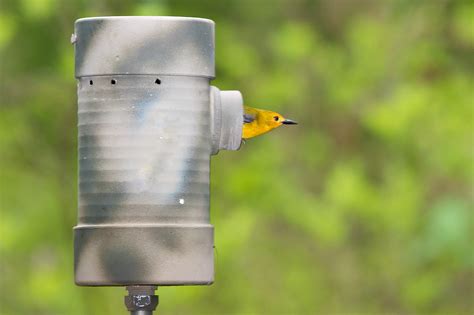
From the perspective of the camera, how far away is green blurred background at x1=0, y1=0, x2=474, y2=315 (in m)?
15.2

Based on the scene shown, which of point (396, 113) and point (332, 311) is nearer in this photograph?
point (396, 113)

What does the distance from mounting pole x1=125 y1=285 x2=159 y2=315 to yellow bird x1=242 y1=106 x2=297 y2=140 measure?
1.40 metres

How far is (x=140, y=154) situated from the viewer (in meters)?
5.41

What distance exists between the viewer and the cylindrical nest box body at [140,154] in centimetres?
539

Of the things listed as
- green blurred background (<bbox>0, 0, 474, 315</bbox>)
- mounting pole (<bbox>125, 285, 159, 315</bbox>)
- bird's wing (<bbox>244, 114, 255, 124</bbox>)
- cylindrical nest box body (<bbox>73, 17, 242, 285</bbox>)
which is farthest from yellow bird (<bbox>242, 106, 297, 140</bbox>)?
green blurred background (<bbox>0, 0, 474, 315</bbox>)

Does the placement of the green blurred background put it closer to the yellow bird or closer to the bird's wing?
the yellow bird

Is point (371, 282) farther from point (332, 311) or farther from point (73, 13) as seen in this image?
point (73, 13)

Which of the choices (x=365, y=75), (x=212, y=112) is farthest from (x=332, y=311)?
(x=212, y=112)

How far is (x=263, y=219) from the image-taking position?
1744cm

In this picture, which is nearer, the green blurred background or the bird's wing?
the bird's wing

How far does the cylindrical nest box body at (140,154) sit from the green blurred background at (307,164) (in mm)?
8732

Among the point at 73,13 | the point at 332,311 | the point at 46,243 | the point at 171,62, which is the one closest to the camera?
the point at 171,62

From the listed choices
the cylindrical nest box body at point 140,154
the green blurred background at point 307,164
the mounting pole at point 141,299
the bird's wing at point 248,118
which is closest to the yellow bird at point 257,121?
the bird's wing at point 248,118

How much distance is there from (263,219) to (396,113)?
2725 mm
